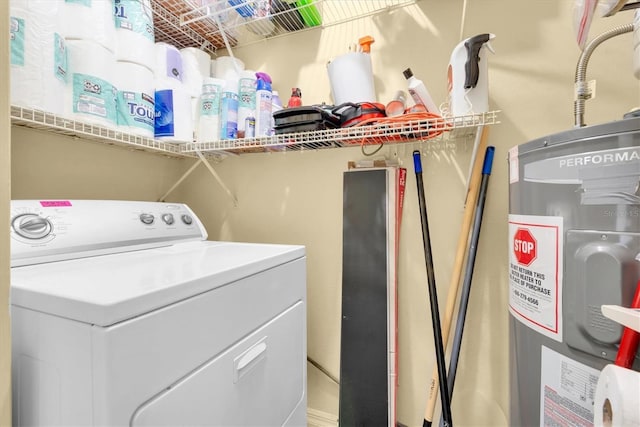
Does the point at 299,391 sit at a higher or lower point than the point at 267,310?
lower

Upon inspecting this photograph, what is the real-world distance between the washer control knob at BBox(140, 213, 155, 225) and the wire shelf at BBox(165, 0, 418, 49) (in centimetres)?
101

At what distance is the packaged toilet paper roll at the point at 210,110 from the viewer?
1471 mm

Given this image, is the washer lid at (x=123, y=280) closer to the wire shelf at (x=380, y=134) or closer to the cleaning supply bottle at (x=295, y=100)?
the wire shelf at (x=380, y=134)

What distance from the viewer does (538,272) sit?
31.6 inches

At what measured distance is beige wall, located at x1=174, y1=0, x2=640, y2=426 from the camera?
3.98ft

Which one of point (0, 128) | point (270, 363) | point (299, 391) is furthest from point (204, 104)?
point (299, 391)

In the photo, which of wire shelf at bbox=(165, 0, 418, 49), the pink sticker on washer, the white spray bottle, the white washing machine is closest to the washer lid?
the white washing machine

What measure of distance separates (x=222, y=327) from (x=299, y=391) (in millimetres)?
592

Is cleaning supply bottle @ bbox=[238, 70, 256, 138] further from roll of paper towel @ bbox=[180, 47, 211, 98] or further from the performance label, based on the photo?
the performance label

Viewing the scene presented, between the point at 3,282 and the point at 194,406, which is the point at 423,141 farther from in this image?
the point at 3,282

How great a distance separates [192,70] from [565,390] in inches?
75.5

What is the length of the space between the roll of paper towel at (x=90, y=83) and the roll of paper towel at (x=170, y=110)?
8.3 inches

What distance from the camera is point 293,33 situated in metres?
1.66

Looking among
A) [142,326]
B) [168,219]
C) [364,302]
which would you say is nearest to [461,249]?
[364,302]
